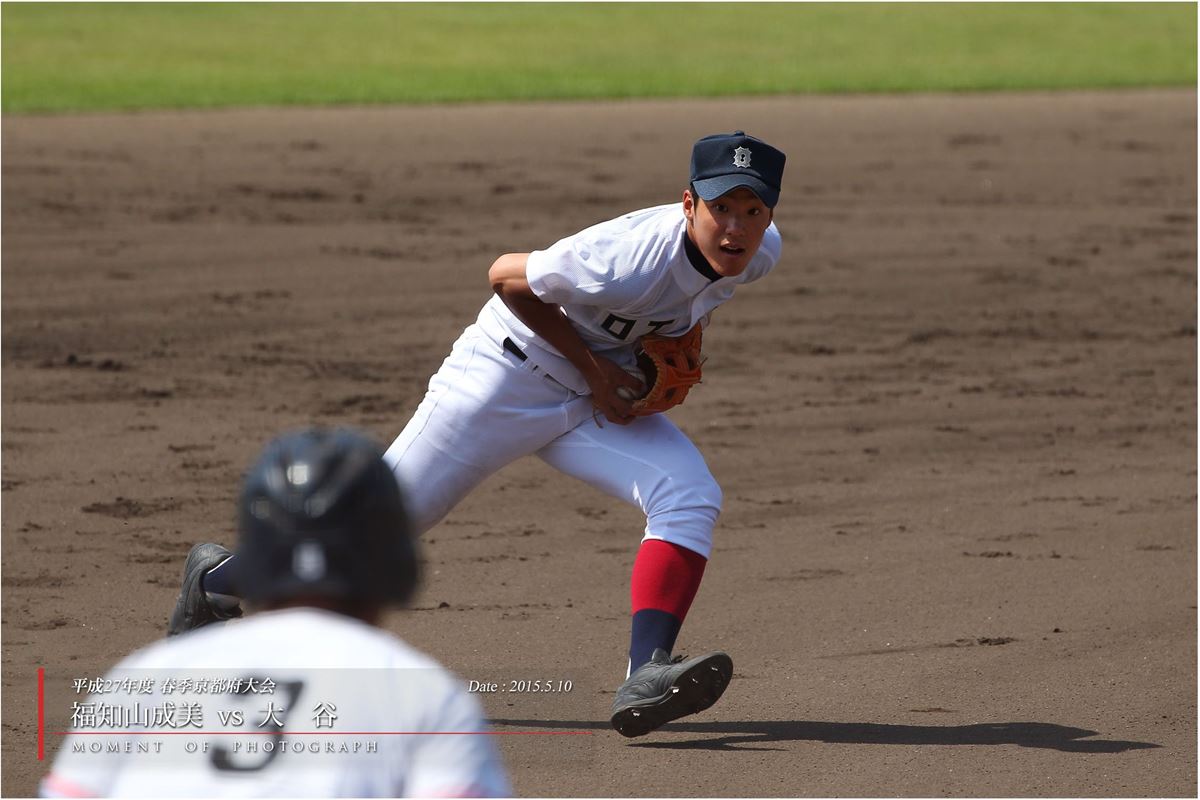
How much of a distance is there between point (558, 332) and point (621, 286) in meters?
0.21

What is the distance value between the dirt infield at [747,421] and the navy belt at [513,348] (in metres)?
0.91

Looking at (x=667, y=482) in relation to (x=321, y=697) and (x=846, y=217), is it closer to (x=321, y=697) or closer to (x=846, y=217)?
(x=321, y=697)

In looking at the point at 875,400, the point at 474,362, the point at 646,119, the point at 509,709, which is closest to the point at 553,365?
the point at 474,362

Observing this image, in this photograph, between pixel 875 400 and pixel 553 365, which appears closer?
pixel 553 365

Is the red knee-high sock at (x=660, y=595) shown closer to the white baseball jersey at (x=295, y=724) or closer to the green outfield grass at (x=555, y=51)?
the white baseball jersey at (x=295, y=724)

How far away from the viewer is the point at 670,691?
378cm

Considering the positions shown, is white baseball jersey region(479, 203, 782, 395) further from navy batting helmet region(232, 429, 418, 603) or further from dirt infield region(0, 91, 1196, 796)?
navy batting helmet region(232, 429, 418, 603)

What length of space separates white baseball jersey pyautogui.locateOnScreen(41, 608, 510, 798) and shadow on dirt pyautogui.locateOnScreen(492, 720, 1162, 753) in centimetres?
244

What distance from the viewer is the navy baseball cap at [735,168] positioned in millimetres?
3912

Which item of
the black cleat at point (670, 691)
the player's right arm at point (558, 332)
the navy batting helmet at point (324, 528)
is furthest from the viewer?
the player's right arm at point (558, 332)

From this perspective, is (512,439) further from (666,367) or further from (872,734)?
(872,734)

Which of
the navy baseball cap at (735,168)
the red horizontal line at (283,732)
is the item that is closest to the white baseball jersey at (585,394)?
the navy baseball cap at (735,168)

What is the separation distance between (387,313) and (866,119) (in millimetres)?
8146

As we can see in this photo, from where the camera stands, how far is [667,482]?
4082 mm
